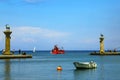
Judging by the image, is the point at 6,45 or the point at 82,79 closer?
the point at 82,79

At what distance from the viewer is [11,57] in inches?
4023

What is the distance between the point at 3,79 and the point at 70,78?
8.20 meters

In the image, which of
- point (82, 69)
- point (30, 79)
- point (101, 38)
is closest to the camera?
point (30, 79)

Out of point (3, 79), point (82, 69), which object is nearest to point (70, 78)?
point (3, 79)

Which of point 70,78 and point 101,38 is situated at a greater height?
point 101,38

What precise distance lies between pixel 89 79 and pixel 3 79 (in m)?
10.3

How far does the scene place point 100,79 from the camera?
4512cm

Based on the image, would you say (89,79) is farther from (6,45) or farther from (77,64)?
(6,45)

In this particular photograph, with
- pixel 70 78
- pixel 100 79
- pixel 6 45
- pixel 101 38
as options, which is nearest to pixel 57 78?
pixel 70 78

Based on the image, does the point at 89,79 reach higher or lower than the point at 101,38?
lower

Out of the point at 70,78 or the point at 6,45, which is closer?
the point at 70,78

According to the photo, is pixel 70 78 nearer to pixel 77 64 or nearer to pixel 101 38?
pixel 77 64

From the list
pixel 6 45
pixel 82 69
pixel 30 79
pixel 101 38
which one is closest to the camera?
pixel 30 79

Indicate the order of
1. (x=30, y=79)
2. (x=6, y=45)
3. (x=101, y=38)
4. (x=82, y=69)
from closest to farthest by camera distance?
(x=30, y=79) < (x=82, y=69) < (x=6, y=45) < (x=101, y=38)
